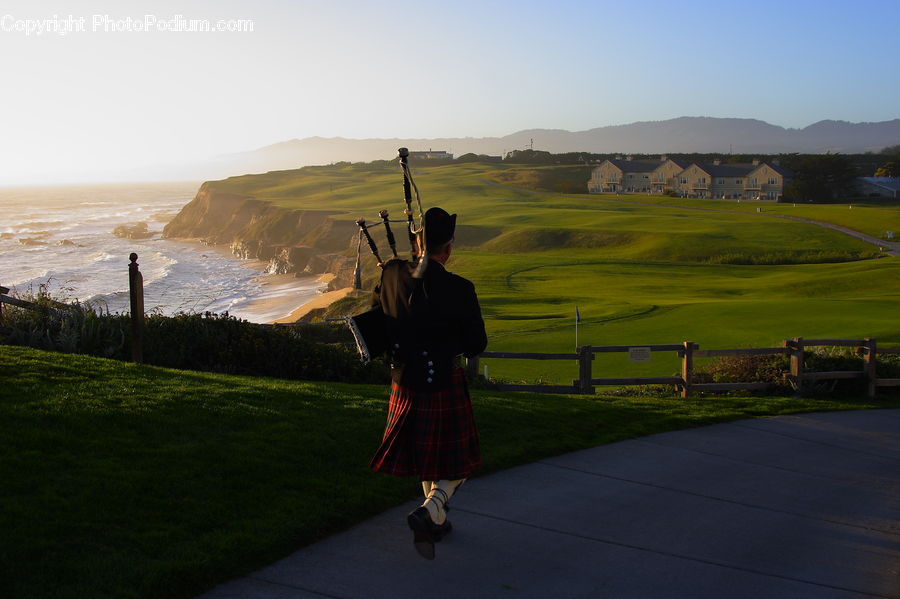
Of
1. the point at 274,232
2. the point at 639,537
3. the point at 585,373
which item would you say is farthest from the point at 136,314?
the point at 274,232

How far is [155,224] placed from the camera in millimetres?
127688

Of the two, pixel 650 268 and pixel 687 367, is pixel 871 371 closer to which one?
pixel 687 367

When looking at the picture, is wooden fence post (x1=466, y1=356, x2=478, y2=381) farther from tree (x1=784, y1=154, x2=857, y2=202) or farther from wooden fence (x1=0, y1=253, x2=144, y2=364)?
tree (x1=784, y1=154, x2=857, y2=202)

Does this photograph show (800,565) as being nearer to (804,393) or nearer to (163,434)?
(163,434)

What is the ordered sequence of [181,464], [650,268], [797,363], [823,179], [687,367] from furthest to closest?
[823,179] < [650,268] < [797,363] < [687,367] < [181,464]

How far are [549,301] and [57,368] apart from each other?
3037 cm

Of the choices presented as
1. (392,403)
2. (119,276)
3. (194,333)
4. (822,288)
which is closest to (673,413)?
(392,403)

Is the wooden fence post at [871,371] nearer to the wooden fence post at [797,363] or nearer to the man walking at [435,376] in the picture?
the wooden fence post at [797,363]

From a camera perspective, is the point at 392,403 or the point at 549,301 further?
the point at 549,301

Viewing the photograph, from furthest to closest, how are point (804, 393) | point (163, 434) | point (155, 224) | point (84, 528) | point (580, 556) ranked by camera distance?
point (155, 224), point (804, 393), point (163, 434), point (580, 556), point (84, 528)

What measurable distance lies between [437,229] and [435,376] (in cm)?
107

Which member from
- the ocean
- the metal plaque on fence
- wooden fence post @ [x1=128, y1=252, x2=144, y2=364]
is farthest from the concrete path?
the ocean

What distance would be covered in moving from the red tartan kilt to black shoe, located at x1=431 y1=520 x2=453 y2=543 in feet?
1.23

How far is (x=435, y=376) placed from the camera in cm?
621
